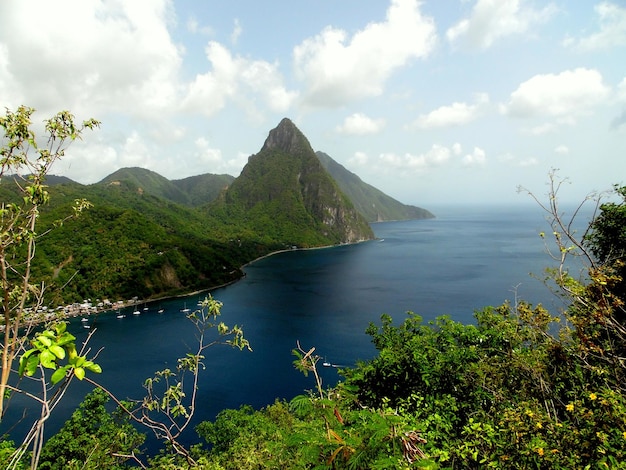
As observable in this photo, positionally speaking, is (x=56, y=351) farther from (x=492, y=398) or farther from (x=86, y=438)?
Answer: (x=86, y=438)

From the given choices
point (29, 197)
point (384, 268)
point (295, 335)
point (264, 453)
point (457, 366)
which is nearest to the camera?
point (29, 197)

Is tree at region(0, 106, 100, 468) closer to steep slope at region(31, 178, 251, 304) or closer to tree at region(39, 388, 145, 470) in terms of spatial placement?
tree at region(39, 388, 145, 470)

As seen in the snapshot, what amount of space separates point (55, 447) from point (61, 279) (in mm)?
75859

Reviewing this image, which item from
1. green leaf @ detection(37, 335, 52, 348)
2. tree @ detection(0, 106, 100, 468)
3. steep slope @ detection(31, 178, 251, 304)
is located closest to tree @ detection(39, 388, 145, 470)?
tree @ detection(0, 106, 100, 468)

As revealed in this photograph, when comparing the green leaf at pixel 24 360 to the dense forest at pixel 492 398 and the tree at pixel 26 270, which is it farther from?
the dense forest at pixel 492 398

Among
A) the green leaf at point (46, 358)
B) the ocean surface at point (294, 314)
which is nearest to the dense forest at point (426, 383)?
the green leaf at point (46, 358)

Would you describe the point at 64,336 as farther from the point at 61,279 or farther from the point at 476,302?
the point at 61,279

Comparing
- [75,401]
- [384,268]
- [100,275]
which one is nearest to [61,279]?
[100,275]

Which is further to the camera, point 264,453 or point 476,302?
point 476,302

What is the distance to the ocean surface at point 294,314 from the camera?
50.5m

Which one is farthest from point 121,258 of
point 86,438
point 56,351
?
point 56,351

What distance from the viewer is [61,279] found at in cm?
8575

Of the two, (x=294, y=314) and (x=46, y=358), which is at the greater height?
Answer: (x=46, y=358)

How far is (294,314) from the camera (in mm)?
80062
